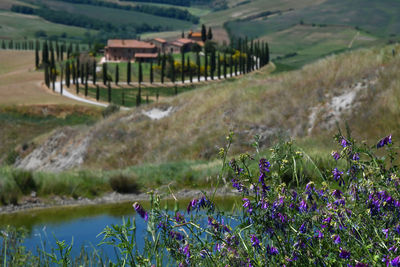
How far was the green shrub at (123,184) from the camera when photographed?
657 inches

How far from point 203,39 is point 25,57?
5713 cm

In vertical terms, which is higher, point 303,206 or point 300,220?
point 303,206

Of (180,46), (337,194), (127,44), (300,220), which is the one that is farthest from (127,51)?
(337,194)

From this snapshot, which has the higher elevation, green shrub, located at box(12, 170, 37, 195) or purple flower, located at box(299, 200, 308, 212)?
purple flower, located at box(299, 200, 308, 212)

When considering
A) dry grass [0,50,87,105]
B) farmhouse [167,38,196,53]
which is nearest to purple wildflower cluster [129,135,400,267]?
dry grass [0,50,87,105]

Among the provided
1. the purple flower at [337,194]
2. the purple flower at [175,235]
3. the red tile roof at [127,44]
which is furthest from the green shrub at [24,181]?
the red tile roof at [127,44]

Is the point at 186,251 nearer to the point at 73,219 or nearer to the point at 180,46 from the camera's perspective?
the point at 73,219

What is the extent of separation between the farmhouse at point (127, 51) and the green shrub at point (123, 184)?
14948 cm

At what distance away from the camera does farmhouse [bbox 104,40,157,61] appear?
166 metres

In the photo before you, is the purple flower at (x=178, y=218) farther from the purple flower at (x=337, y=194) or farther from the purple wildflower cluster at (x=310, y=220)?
the purple flower at (x=337, y=194)

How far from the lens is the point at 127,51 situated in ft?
550

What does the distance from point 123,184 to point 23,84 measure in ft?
360

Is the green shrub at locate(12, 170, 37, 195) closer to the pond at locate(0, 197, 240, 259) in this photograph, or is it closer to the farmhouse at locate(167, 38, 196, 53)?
the pond at locate(0, 197, 240, 259)

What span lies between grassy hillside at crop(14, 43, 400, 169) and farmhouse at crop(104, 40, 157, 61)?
5408 inches
